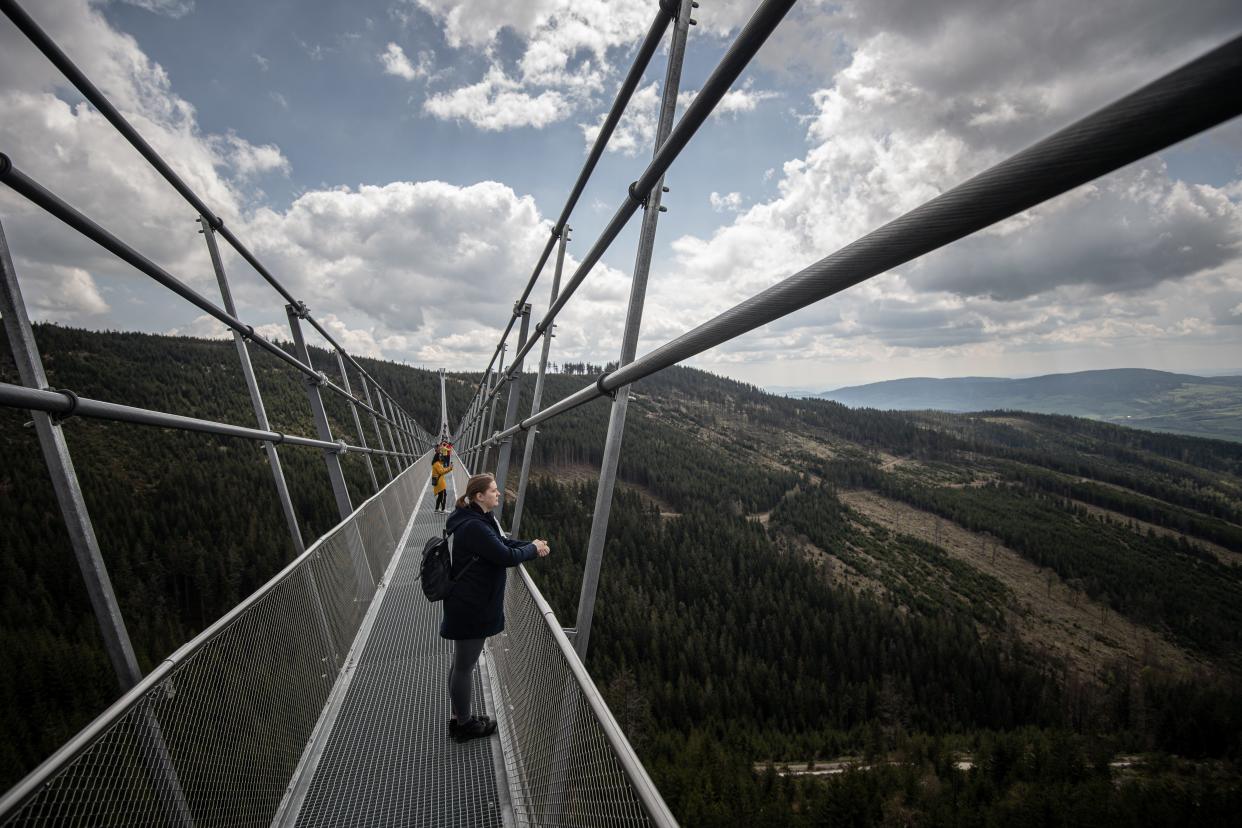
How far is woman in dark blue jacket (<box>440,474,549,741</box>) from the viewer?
338 cm

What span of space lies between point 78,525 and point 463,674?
2.07 m

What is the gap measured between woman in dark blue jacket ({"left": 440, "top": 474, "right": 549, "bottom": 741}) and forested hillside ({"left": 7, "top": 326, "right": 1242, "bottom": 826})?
28516 millimetres

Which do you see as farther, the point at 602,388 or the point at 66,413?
the point at 602,388

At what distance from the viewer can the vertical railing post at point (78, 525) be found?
209 cm

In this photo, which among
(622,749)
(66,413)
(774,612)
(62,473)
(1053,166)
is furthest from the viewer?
(774,612)

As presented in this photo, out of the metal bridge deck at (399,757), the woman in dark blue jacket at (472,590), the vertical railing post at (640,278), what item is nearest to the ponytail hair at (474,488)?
the woman in dark blue jacket at (472,590)

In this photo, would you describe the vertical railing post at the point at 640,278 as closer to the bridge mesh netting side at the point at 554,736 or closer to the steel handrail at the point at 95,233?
the bridge mesh netting side at the point at 554,736

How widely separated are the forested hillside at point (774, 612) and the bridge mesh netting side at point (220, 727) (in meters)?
27.9

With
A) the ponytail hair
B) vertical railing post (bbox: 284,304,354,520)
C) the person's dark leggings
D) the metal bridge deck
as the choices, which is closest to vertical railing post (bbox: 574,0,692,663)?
the person's dark leggings

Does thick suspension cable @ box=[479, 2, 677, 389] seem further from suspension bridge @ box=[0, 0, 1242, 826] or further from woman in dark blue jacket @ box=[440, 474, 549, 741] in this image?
woman in dark blue jacket @ box=[440, 474, 549, 741]

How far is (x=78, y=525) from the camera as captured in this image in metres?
2.21

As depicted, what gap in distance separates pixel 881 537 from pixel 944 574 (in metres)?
14.1

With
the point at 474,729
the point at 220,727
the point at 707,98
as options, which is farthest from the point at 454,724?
the point at 707,98

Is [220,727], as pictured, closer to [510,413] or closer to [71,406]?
[71,406]
